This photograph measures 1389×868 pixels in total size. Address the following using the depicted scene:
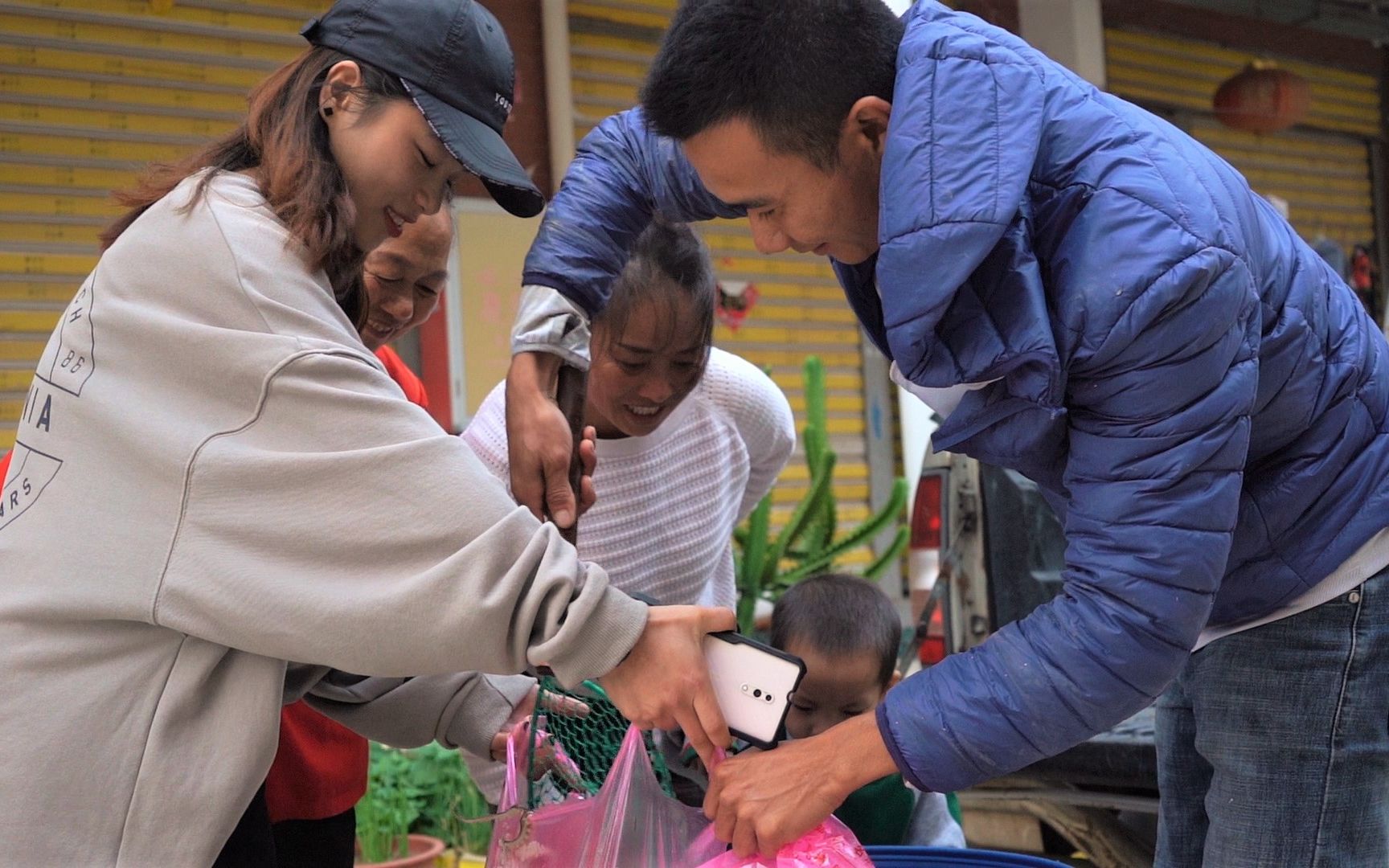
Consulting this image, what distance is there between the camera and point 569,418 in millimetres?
2525

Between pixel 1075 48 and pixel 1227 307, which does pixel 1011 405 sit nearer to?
pixel 1227 307

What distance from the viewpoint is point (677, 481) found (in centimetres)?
298

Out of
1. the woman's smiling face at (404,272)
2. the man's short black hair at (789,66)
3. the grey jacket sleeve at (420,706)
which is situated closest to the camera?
the man's short black hair at (789,66)

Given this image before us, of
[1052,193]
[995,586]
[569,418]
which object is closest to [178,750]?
[569,418]

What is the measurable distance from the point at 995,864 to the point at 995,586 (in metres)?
1.89

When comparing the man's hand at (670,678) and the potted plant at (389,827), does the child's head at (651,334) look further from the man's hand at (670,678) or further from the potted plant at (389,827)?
the potted plant at (389,827)

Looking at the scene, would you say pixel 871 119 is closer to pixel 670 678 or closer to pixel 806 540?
pixel 670 678

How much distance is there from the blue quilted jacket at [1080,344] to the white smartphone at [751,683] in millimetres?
132

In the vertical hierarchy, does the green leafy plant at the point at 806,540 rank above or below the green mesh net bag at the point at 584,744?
below

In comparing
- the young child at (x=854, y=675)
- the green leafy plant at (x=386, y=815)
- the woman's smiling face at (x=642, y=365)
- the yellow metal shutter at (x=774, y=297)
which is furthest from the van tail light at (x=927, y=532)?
the yellow metal shutter at (x=774, y=297)

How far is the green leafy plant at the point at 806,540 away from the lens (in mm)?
6207

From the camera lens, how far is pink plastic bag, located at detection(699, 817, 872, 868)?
1775 mm

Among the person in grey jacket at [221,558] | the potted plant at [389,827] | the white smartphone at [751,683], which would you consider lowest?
the potted plant at [389,827]

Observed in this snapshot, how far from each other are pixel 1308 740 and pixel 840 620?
3.77 feet
